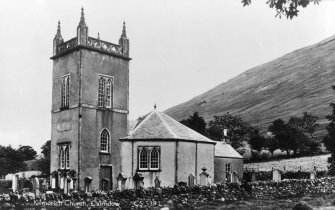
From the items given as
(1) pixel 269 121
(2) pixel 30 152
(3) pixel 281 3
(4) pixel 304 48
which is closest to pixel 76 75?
(3) pixel 281 3

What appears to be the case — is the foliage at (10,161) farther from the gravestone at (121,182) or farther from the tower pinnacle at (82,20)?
the gravestone at (121,182)

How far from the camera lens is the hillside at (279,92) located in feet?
414

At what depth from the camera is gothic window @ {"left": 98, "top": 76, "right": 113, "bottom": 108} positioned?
4050 cm

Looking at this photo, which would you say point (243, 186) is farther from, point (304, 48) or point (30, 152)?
point (304, 48)

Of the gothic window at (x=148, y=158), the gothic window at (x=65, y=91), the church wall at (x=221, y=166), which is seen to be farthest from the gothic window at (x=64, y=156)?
the church wall at (x=221, y=166)

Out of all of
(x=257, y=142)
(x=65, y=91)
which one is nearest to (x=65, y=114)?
(x=65, y=91)

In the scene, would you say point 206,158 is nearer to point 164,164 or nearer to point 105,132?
point 164,164

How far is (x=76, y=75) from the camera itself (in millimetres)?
39500

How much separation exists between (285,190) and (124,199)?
33.8ft

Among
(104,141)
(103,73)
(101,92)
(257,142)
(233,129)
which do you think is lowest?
(104,141)

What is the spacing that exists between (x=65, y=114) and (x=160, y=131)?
30.1 feet

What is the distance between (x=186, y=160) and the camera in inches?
1494

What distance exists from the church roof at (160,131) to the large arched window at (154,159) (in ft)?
3.87

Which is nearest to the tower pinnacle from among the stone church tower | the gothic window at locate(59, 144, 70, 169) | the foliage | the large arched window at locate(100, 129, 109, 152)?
the stone church tower
